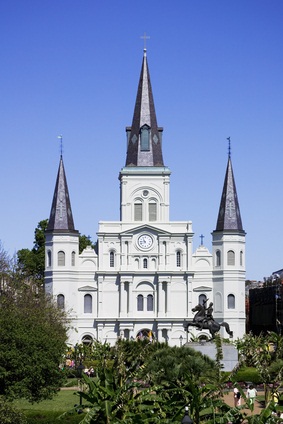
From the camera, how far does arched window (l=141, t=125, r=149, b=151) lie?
105 meters

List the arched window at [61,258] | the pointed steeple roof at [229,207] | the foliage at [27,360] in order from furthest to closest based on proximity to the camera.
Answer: the pointed steeple roof at [229,207] < the arched window at [61,258] < the foliage at [27,360]

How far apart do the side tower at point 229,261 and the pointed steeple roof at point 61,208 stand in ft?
48.1

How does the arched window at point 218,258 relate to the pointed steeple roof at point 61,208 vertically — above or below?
below

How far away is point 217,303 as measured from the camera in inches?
3984

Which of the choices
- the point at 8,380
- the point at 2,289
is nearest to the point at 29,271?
the point at 2,289

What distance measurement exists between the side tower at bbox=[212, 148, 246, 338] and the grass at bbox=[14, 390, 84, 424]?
45.5 m

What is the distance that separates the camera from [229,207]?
10200 centimetres

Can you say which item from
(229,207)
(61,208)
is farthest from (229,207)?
(61,208)

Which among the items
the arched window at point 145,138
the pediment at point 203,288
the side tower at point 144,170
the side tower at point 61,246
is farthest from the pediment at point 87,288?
the arched window at point 145,138

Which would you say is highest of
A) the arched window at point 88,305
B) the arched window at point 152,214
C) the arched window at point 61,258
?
the arched window at point 152,214

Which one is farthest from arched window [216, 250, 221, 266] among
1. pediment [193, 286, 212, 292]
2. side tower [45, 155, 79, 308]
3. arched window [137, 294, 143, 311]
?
side tower [45, 155, 79, 308]

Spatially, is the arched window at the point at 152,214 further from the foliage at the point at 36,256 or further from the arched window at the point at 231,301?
the foliage at the point at 36,256

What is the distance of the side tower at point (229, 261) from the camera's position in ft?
328

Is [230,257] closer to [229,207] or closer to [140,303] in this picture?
[229,207]
